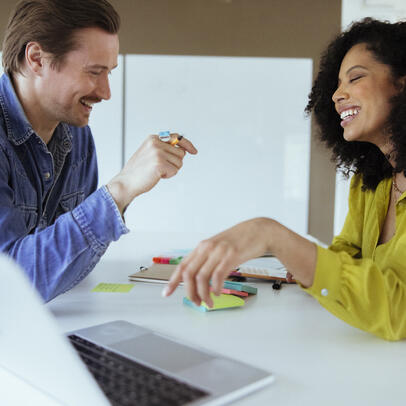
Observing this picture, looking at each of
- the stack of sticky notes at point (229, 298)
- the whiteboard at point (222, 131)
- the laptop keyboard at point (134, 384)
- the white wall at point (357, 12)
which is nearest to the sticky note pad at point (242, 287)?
the stack of sticky notes at point (229, 298)

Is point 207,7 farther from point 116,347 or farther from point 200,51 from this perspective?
point 116,347

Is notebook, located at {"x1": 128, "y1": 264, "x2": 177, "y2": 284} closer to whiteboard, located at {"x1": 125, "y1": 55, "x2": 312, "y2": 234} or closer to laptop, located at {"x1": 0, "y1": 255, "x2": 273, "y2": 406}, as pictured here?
laptop, located at {"x1": 0, "y1": 255, "x2": 273, "y2": 406}

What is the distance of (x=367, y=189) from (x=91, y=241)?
0.89m

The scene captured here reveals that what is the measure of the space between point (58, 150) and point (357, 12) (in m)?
3.72

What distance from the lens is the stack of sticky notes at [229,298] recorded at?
99 centimetres

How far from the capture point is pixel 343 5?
4066 millimetres

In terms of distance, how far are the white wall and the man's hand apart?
333cm

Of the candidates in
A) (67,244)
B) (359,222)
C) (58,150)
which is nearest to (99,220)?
(67,244)

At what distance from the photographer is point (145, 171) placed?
3.24ft

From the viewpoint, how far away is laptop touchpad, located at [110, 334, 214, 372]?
0.65 meters

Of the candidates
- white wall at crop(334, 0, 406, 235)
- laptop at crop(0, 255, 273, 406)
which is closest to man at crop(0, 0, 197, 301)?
laptop at crop(0, 255, 273, 406)

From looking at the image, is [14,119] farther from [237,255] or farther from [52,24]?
[237,255]

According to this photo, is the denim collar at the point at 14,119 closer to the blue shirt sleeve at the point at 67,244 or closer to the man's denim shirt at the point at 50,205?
the man's denim shirt at the point at 50,205

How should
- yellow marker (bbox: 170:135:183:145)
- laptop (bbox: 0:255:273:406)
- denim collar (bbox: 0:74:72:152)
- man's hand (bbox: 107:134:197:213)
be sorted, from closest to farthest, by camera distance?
laptop (bbox: 0:255:273:406)
man's hand (bbox: 107:134:197:213)
yellow marker (bbox: 170:135:183:145)
denim collar (bbox: 0:74:72:152)
